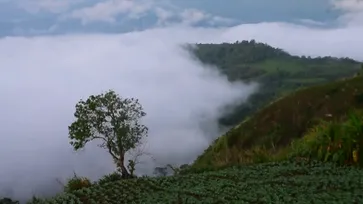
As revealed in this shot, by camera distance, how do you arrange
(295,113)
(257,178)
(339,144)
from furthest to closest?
(295,113)
(339,144)
(257,178)

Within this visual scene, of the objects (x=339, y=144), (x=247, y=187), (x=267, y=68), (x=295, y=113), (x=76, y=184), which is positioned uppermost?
(x=267, y=68)

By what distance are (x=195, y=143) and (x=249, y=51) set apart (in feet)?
125

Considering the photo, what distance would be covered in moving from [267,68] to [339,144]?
113m

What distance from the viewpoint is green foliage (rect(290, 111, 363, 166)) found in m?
16.3

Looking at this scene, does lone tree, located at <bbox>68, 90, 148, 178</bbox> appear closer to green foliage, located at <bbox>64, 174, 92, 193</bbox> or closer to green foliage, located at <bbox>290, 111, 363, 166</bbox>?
green foliage, located at <bbox>64, 174, 92, 193</bbox>

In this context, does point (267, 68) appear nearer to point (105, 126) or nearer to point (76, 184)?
point (105, 126)

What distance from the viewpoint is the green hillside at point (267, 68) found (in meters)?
105

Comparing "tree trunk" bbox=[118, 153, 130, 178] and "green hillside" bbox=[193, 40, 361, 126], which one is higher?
"green hillside" bbox=[193, 40, 361, 126]

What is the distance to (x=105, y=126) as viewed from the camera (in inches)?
1217

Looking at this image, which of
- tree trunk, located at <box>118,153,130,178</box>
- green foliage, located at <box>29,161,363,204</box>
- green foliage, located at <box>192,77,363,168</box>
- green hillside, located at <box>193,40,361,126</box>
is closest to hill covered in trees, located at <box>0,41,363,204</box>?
green foliage, located at <box>29,161,363,204</box>

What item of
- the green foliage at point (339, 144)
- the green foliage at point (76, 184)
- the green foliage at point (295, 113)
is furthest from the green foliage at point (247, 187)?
the green foliage at point (295, 113)

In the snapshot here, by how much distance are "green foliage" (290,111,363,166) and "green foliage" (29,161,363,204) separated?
0.43 m

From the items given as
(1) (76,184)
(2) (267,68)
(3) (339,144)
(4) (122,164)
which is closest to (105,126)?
(4) (122,164)

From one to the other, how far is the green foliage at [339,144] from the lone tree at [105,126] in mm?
13815
